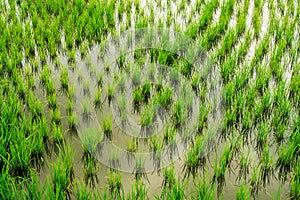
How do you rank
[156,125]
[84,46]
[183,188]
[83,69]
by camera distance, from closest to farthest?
[183,188] → [156,125] → [83,69] → [84,46]

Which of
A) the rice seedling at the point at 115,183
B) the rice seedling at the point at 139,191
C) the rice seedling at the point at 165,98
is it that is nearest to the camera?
the rice seedling at the point at 139,191

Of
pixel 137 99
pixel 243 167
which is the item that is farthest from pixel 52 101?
pixel 243 167

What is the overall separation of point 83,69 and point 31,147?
3.38ft

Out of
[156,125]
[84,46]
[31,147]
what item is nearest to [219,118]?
[156,125]

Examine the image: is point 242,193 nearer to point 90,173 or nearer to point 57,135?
point 90,173

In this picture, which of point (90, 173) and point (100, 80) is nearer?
point (90, 173)

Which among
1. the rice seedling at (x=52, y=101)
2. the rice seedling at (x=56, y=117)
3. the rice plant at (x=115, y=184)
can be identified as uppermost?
the rice seedling at (x=52, y=101)

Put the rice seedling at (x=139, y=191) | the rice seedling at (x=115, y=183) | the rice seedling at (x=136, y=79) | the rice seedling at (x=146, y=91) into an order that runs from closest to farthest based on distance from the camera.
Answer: the rice seedling at (x=139, y=191) < the rice seedling at (x=115, y=183) < the rice seedling at (x=146, y=91) < the rice seedling at (x=136, y=79)

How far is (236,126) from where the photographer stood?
2.21 metres

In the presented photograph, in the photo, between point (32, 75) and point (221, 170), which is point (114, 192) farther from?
point (32, 75)

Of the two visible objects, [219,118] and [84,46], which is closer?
[219,118]

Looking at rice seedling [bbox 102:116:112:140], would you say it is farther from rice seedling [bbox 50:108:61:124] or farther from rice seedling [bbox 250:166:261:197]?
rice seedling [bbox 250:166:261:197]

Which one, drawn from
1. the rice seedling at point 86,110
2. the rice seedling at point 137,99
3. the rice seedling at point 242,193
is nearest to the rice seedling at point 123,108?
the rice seedling at point 137,99

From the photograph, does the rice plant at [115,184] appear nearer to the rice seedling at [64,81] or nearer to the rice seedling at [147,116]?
the rice seedling at [147,116]
